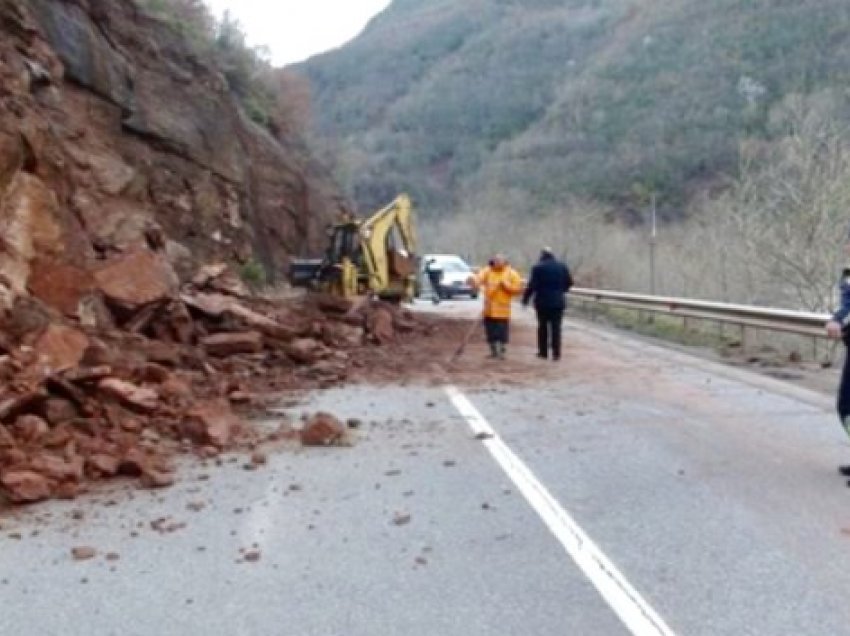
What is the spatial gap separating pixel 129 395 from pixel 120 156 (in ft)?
39.1

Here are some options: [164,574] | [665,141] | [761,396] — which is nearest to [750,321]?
[761,396]

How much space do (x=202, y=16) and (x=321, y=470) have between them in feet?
105

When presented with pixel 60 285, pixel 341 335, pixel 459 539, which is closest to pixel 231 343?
pixel 60 285

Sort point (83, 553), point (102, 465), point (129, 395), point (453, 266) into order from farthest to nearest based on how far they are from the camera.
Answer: point (453, 266) → point (129, 395) → point (102, 465) → point (83, 553)

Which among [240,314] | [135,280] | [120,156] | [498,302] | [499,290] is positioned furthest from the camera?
[120,156]

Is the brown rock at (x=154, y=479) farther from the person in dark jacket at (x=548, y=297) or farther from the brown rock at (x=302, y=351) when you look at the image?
the person in dark jacket at (x=548, y=297)

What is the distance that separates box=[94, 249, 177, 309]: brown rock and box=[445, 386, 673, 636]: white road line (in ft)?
20.9

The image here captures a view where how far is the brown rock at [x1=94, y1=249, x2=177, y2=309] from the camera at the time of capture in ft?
45.7

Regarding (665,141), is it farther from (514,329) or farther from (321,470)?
(321,470)

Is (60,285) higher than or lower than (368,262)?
higher

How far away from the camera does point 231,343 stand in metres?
14.4

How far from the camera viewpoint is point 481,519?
6641 millimetres

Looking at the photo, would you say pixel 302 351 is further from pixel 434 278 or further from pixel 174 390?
pixel 434 278

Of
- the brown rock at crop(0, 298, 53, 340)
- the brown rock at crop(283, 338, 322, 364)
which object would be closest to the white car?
the brown rock at crop(283, 338, 322, 364)
